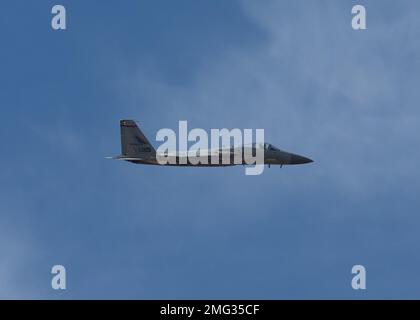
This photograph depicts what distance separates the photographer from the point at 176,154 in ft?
398

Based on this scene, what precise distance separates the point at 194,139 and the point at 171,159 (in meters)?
5.75

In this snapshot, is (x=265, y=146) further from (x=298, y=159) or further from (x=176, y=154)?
(x=176, y=154)

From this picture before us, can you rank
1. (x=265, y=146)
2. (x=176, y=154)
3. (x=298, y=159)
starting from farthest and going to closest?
(x=298, y=159), (x=265, y=146), (x=176, y=154)

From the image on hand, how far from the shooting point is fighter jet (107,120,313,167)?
120312 millimetres

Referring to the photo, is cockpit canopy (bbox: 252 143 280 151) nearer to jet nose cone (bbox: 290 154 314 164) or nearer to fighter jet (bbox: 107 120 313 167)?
fighter jet (bbox: 107 120 313 167)

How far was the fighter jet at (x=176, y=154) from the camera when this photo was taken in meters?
120

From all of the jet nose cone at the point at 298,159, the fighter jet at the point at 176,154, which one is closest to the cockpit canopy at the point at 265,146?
the fighter jet at the point at 176,154

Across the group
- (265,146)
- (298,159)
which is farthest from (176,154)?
(298,159)

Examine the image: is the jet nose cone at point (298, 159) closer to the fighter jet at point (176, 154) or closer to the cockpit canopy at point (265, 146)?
the fighter jet at point (176, 154)
